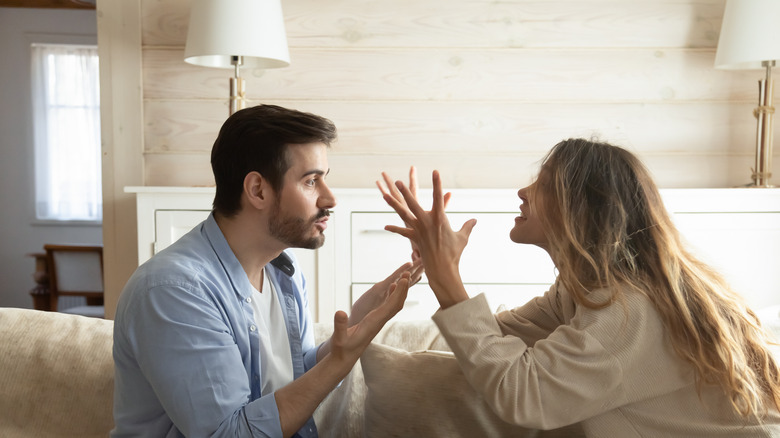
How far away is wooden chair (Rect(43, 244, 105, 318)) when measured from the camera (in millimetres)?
4680

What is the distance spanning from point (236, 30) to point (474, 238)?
1080 mm

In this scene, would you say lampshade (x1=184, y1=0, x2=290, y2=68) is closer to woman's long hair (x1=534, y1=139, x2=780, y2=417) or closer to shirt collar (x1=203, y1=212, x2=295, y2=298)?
shirt collar (x1=203, y1=212, x2=295, y2=298)

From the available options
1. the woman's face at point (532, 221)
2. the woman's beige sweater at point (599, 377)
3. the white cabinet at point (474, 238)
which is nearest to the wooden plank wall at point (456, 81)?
the white cabinet at point (474, 238)

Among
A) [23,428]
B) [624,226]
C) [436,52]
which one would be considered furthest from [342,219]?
[624,226]

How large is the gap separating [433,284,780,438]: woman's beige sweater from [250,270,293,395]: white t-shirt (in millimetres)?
385

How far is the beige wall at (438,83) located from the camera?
293 cm

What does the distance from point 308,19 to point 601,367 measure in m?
2.17

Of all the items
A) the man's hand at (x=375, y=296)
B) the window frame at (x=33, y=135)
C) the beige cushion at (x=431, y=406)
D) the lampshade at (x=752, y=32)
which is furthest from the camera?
the window frame at (x=33, y=135)

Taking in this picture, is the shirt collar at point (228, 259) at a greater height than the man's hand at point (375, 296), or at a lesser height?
greater

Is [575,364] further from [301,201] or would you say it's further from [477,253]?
[477,253]

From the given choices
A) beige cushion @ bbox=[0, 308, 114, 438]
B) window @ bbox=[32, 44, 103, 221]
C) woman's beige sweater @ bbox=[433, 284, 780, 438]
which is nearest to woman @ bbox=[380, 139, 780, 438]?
woman's beige sweater @ bbox=[433, 284, 780, 438]

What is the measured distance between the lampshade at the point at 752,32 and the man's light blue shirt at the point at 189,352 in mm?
2139

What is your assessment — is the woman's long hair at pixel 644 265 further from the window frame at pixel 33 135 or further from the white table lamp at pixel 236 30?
the window frame at pixel 33 135

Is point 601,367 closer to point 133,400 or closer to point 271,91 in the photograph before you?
point 133,400
